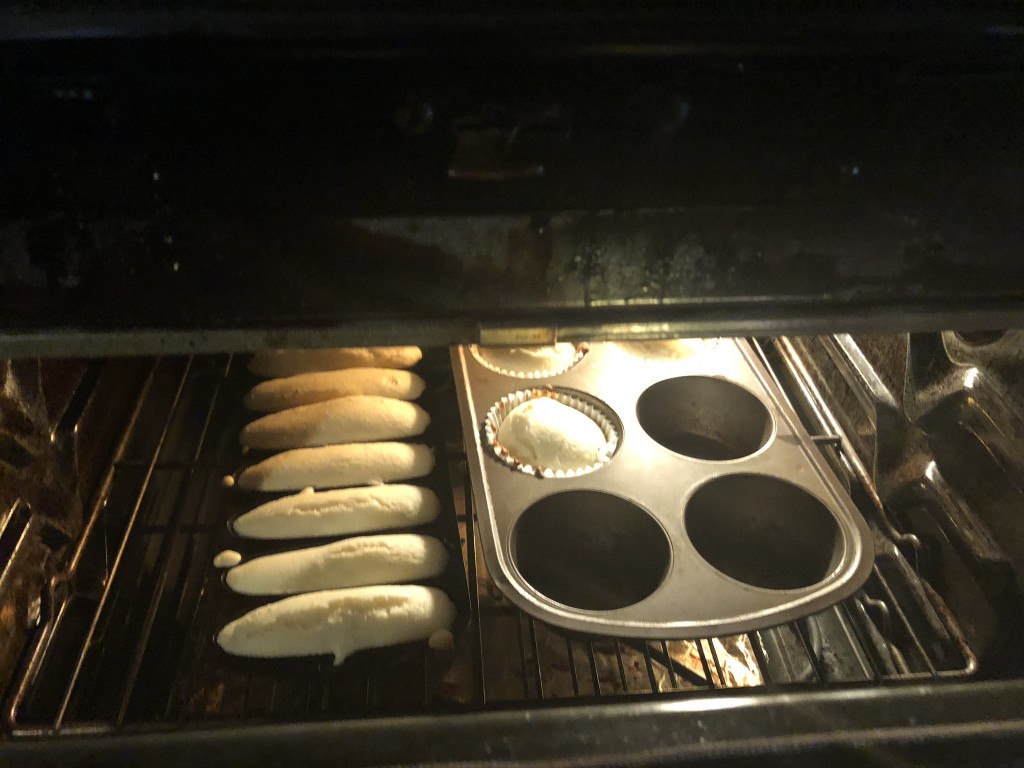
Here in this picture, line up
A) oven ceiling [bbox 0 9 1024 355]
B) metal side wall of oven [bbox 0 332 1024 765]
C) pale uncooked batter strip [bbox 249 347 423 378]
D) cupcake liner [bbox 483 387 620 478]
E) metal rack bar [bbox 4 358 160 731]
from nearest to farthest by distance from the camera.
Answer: oven ceiling [bbox 0 9 1024 355] → metal side wall of oven [bbox 0 332 1024 765] → metal rack bar [bbox 4 358 160 731] → cupcake liner [bbox 483 387 620 478] → pale uncooked batter strip [bbox 249 347 423 378]

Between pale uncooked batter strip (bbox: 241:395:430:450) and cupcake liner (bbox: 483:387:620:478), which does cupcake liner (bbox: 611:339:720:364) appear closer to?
cupcake liner (bbox: 483:387:620:478)

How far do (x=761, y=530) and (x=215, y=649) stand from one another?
0.96 meters

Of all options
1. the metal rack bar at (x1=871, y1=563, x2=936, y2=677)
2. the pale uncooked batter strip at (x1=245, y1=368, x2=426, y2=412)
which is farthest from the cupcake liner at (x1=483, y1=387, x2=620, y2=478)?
the metal rack bar at (x1=871, y1=563, x2=936, y2=677)

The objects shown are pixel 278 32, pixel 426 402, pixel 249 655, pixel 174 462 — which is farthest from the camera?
pixel 426 402

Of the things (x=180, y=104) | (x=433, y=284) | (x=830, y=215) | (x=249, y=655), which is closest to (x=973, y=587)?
(x=830, y=215)

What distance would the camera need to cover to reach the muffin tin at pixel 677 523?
38.8 inches

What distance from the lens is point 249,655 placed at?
0.98 meters

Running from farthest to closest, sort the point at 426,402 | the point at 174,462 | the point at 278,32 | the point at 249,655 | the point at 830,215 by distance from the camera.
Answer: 1. the point at 426,402
2. the point at 174,462
3. the point at 249,655
4. the point at 830,215
5. the point at 278,32

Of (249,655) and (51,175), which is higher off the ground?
(51,175)

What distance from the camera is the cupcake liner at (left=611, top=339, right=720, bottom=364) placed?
1.40m

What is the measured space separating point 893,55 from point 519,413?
2.89 ft

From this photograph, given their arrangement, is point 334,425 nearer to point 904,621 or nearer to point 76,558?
point 76,558

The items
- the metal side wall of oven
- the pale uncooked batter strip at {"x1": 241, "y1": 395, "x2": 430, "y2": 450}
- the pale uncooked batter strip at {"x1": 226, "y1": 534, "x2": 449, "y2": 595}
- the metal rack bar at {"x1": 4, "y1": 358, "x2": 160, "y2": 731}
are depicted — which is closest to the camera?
the metal side wall of oven

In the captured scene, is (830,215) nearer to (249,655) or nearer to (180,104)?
(180,104)
